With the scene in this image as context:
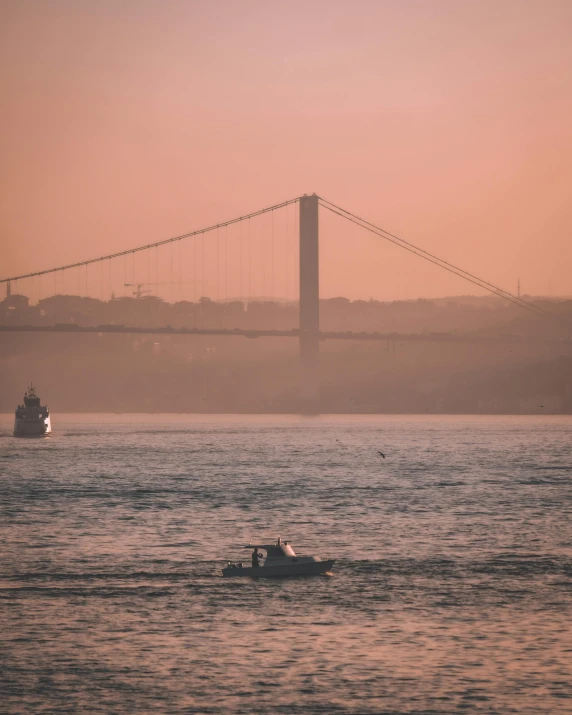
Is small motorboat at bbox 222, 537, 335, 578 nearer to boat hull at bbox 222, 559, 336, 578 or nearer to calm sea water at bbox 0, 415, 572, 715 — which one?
boat hull at bbox 222, 559, 336, 578

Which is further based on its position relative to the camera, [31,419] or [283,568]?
[31,419]

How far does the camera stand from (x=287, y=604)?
34219 mm

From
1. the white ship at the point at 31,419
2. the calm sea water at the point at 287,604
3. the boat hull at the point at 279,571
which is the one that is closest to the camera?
the calm sea water at the point at 287,604

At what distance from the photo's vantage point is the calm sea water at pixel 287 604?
2491 centimetres

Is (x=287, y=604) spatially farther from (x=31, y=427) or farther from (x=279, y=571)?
(x=31, y=427)

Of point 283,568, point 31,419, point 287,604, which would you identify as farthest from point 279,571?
point 31,419

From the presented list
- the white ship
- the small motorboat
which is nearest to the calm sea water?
the small motorboat

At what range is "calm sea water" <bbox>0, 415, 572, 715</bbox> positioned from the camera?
24.9 m

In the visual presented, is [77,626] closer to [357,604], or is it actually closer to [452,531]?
[357,604]

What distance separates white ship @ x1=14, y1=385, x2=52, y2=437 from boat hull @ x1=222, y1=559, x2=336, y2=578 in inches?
4417

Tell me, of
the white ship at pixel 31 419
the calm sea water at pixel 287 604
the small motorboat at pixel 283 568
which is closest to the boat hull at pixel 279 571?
the small motorboat at pixel 283 568

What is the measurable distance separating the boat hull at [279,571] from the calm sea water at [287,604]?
2.07ft

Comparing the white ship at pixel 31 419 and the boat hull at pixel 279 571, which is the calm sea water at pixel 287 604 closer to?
the boat hull at pixel 279 571

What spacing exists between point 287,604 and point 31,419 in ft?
391
